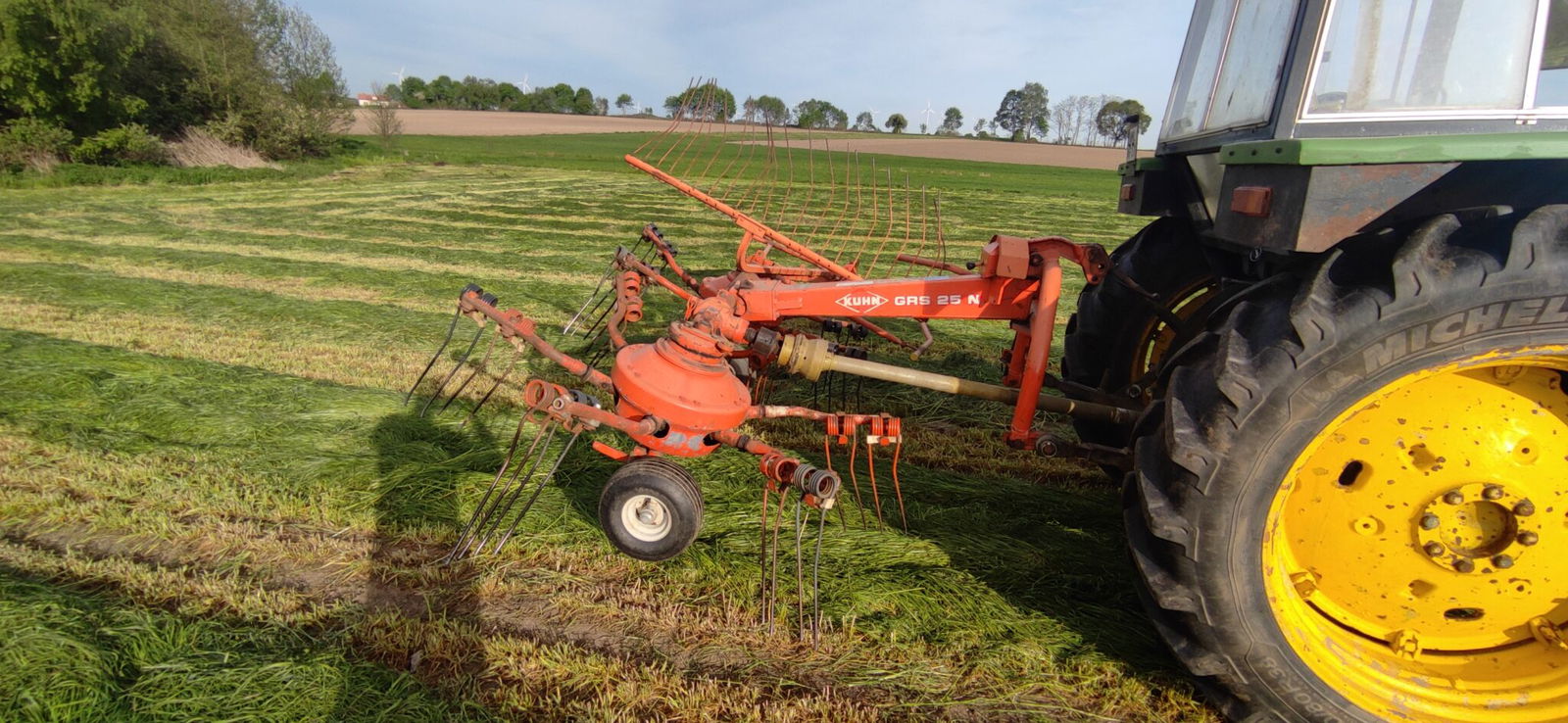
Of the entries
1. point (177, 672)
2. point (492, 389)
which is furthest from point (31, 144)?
point (177, 672)

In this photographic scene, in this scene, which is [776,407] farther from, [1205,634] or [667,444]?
[1205,634]

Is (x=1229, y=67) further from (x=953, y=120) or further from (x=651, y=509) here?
(x=953, y=120)

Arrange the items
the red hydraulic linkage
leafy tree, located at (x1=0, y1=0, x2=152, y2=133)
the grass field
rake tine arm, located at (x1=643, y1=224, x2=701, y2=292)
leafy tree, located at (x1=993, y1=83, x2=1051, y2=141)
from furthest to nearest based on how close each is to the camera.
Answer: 1. leafy tree, located at (x1=993, y1=83, x2=1051, y2=141)
2. leafy tree, located at (x1=0, y1=0, x2=152, y2=133)
3. rake tine arm, located at (x1=643, y1=224, x2=701, y2=292)
4. the red hydraulic linkage
5. the grass field

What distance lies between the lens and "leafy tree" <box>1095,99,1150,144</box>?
3.96 metres

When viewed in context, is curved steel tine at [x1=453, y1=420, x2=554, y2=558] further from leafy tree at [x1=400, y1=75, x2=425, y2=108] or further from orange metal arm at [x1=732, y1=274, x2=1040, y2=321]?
leafy tree at [x1=400, y1=75, x2=425, y2=108]

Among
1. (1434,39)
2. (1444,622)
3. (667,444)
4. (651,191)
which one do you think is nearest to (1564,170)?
(1434,39)

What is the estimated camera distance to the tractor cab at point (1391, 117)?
6.25 feet

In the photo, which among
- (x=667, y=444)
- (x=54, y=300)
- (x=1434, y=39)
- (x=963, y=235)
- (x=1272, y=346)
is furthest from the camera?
(x=963, y=235)

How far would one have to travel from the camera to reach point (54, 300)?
21.5ft

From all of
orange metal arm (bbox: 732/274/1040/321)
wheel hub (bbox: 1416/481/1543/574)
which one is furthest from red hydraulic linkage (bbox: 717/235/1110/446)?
wheel hub (bbox: 1416/481/1543/574)

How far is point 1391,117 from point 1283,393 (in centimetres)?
81

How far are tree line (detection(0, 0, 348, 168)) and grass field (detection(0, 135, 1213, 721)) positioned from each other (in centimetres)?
1817

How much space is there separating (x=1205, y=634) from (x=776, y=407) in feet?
5.32

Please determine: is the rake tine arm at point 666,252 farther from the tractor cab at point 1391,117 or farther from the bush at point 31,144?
the bush at point 31,144
